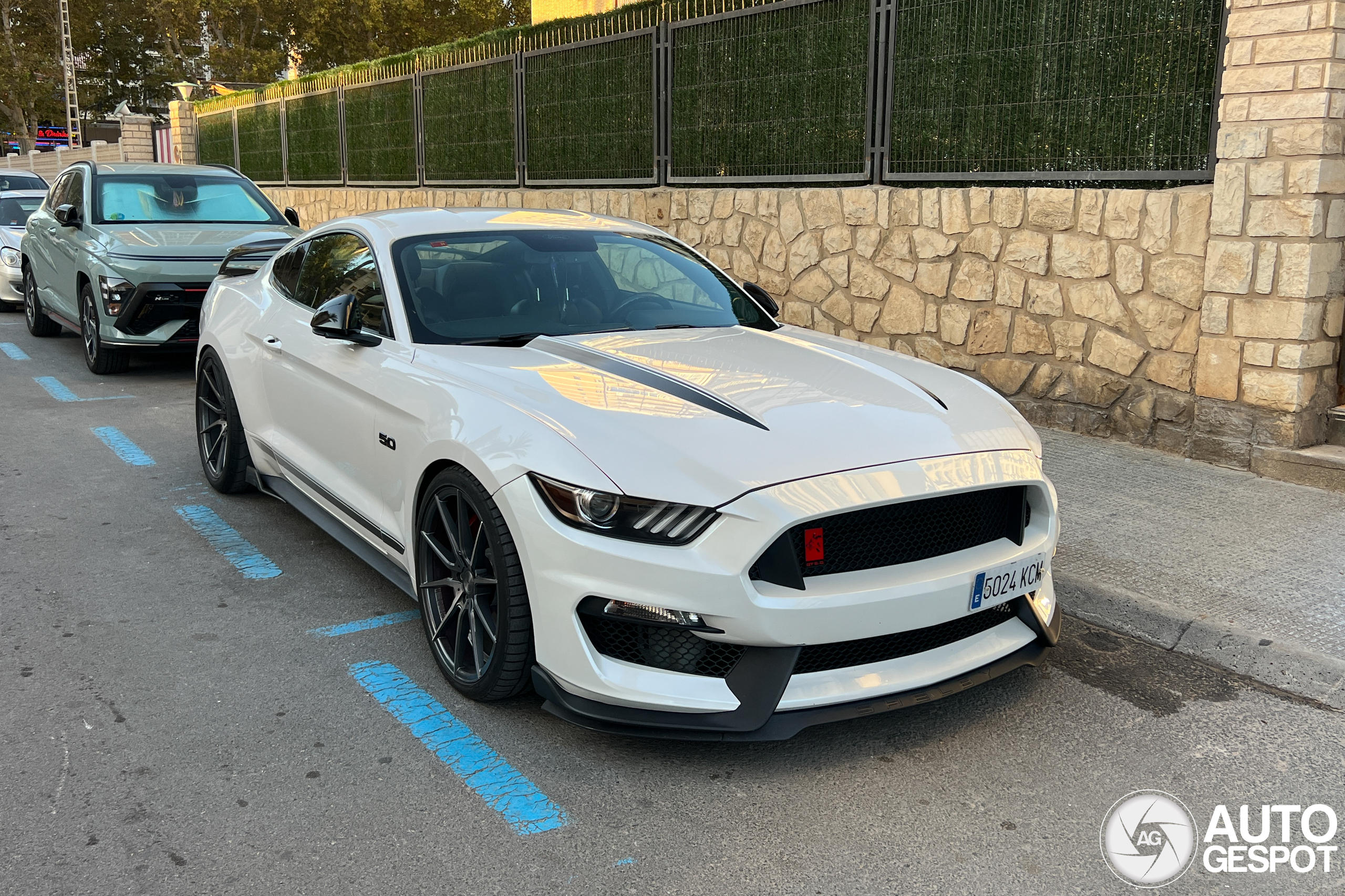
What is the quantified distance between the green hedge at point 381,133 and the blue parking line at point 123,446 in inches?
354

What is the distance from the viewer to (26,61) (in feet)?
178

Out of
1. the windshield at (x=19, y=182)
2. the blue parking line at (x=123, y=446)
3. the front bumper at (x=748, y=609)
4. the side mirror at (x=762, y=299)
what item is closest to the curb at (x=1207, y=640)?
the front bumper at (x=748, y=609)

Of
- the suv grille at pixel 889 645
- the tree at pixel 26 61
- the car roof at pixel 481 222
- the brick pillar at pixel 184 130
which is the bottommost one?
the suv grille at pixel 889 645

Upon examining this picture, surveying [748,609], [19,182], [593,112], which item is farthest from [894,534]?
[19,182]

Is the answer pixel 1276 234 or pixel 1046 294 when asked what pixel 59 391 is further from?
pixel 1276 234

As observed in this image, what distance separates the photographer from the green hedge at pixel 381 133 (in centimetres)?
Answer: 1608

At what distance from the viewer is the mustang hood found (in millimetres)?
3168

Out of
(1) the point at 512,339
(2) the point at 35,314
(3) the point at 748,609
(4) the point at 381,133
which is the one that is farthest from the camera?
(4) the point at 381,133

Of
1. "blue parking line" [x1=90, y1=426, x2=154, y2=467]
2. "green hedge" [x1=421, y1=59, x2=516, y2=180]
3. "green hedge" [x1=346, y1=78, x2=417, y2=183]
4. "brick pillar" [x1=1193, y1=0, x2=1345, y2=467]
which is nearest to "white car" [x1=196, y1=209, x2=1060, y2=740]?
"blue parking line" [x1=90, y1=426, x2=154, y2=467]

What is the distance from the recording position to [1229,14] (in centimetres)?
639

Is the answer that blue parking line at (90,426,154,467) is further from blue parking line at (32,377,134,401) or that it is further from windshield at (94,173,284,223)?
windshield at (94,173,284,223)

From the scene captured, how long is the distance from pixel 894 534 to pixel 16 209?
14800 millimetres

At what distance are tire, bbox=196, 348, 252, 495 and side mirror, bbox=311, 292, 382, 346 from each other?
5.24ft

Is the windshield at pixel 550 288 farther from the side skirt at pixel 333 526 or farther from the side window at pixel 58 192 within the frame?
the side window at pixel 58 192
